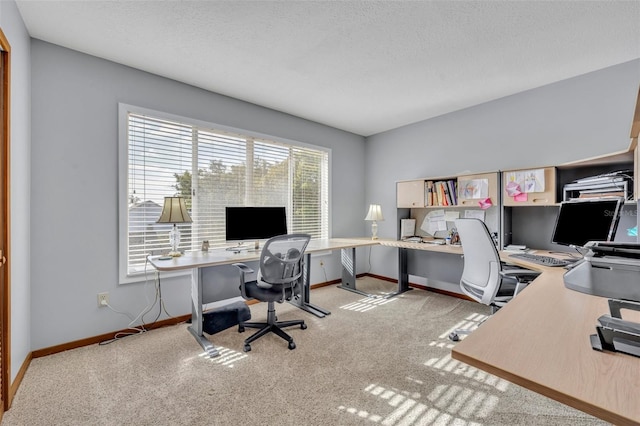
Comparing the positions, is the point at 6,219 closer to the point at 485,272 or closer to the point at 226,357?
the point at 226,357

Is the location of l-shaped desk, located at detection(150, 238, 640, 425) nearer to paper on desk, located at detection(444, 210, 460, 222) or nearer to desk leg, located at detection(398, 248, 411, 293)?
paper on desk, located at detection(444, 210, 460, 222)

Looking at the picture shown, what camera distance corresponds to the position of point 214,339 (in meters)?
2.55

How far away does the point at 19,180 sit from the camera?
6.32 feet

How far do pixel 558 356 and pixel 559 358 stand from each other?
0.04ft

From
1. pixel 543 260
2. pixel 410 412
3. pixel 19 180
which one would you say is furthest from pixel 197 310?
pixel 543 260

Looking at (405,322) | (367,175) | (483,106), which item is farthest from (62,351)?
(483,106)

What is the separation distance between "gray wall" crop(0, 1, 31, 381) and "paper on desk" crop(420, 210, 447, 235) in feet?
13.2

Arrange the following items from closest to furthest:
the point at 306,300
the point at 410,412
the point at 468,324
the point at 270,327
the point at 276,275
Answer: the point at 410,412, the point at 276,275, the point at 270,327, the point at 468,324, the point at 306,300

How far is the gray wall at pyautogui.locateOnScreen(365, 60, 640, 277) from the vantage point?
101 inches

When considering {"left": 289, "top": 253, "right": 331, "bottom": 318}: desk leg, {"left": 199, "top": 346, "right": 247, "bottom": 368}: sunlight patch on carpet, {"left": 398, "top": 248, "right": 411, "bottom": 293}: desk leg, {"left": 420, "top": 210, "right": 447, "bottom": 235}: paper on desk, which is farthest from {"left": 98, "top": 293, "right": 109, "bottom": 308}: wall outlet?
{"left": 420, "top": 210, "right": 447, "bottom": 235}: paper on desk

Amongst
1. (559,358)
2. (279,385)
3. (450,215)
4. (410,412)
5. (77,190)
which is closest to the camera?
(559,358)

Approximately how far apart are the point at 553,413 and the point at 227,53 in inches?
129

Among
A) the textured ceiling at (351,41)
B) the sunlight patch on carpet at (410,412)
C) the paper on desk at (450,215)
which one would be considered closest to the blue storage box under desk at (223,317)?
the sunlight patch on carpet at (410,412)

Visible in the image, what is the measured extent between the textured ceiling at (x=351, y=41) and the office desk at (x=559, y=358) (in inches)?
72.8
